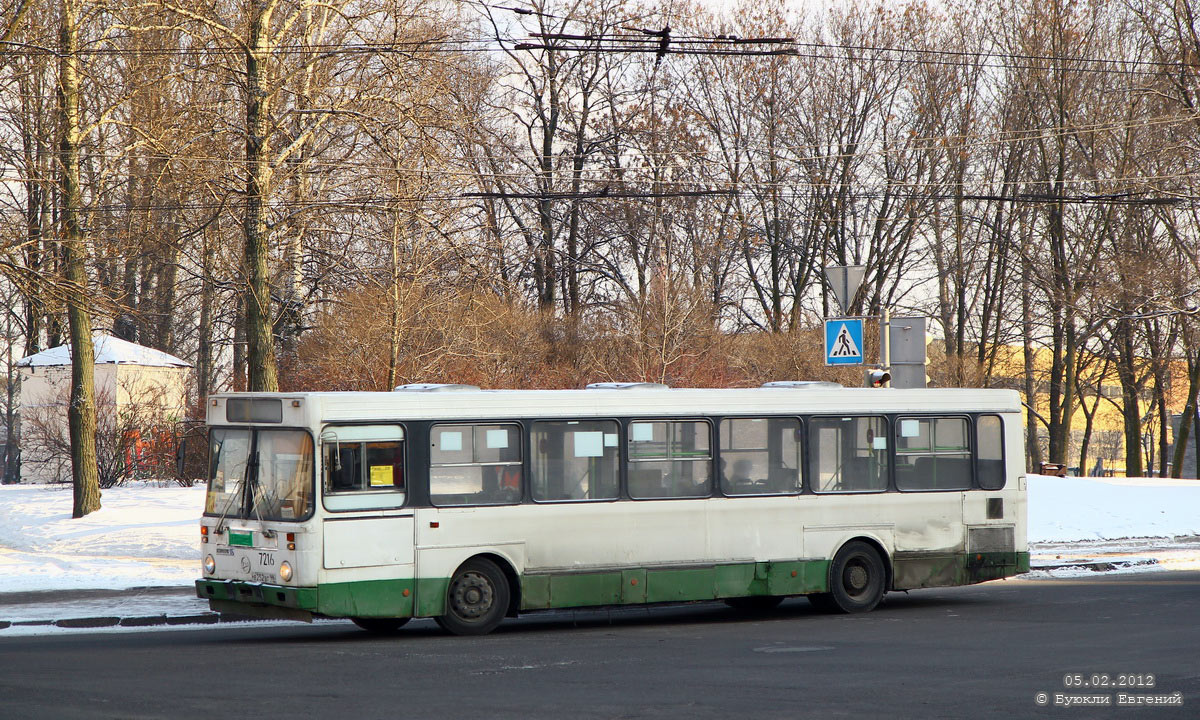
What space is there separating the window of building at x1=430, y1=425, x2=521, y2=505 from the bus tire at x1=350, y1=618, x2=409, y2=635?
1460mm

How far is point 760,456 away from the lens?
566 inches

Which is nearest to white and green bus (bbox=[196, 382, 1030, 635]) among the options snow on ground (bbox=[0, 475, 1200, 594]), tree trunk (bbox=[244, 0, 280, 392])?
snow on ground (bbox=[0, 475, 1200, 594])

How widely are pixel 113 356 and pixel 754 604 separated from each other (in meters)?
22.7

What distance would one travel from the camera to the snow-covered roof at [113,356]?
32625mm

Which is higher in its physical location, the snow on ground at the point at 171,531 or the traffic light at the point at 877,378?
the traffic light at the point at 877,378

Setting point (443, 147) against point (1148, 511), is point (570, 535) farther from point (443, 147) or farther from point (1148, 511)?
point (1148, 511)

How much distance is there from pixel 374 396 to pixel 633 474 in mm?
2878

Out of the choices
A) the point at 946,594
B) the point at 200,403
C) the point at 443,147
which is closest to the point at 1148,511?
the point at 946,594

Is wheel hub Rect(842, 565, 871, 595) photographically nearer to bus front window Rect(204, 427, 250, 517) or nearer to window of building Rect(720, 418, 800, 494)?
window of building Rect(720, 418, 800, 494)

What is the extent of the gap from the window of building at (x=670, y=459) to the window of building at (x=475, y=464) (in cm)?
135

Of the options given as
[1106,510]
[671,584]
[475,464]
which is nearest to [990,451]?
[671,584]

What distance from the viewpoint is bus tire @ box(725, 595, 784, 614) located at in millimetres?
15281

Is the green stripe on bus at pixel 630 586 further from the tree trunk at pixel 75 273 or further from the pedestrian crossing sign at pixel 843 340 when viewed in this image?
the tree trunk at pixel 75 273

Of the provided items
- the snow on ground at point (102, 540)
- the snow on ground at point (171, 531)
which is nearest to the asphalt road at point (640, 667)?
the snow on ground at point (102, 540)
